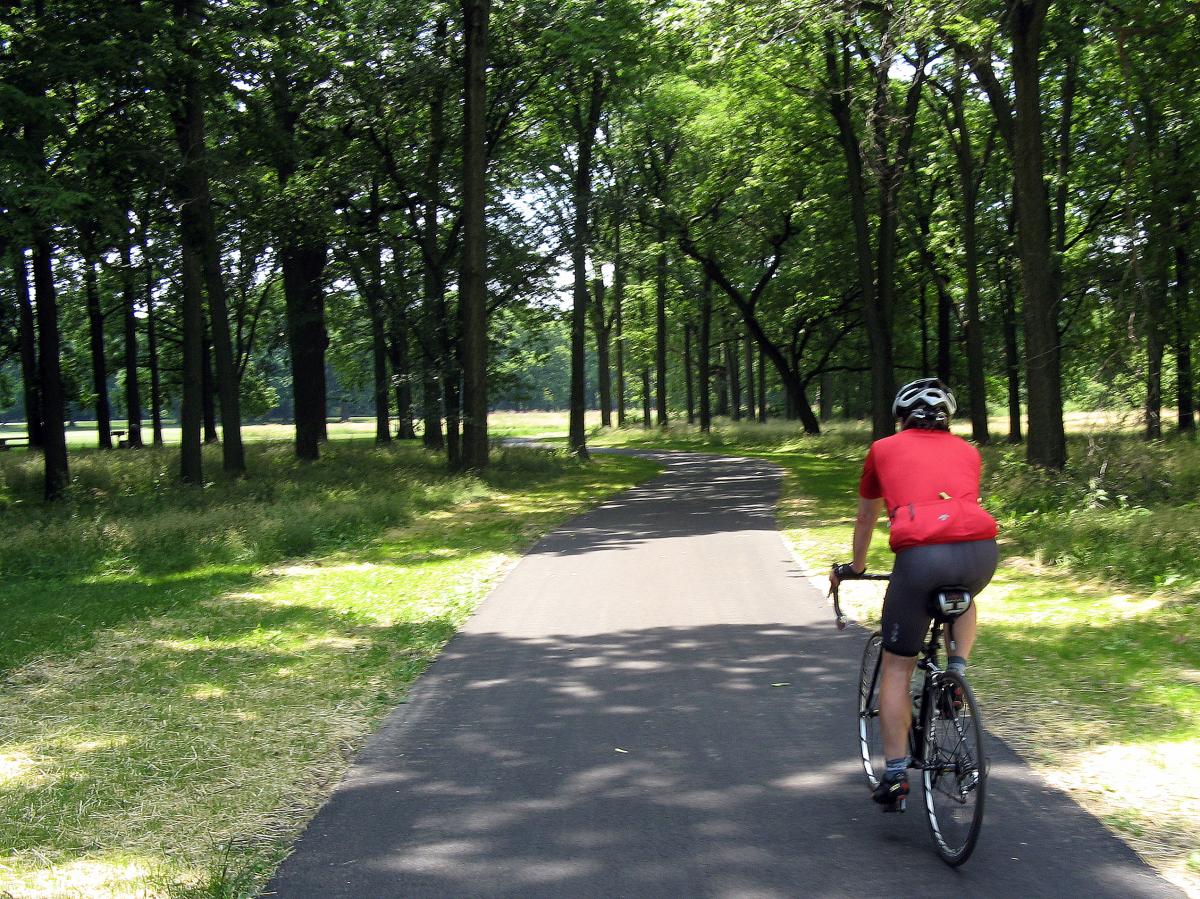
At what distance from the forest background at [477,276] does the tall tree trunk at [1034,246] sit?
0.05 meters

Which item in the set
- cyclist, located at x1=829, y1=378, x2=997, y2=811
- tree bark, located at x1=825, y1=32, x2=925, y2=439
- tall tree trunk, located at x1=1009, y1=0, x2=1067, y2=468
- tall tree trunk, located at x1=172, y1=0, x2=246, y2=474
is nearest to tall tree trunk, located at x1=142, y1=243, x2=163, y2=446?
tall tree trunk, located at x1=172, y1=0, x2=246, y2=474

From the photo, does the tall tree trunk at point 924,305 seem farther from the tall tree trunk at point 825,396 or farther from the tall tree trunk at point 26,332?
the tall tree trunk at point 26,332

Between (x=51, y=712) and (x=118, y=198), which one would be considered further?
(x=118, y=198)

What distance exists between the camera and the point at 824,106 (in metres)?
30.1

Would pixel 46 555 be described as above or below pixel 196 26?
below

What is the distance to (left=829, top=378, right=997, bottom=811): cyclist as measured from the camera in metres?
4.61

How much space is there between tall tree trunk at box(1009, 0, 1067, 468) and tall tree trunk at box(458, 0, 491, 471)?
12.0 meters

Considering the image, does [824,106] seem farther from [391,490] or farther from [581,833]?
[581,833]

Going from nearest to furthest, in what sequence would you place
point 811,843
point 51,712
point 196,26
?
1. point 811,843
2. point 51,712
3. point 196,26

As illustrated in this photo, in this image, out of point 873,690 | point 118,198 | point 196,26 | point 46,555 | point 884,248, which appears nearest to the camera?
point 873,690

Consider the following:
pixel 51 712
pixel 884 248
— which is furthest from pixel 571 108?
pixel 51 712

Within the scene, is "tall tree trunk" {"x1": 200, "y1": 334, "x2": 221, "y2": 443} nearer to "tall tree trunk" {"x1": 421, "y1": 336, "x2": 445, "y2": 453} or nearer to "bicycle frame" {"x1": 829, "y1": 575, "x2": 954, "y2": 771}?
"tall tree trunk" {"x1": 421, "y1": 336, "x2": 445, "y2": 453}

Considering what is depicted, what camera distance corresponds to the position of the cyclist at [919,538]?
15.1 ft

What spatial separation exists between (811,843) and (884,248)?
25.9 metres
